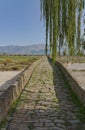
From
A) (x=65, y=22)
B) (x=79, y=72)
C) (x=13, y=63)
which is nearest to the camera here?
(x=65, y=22)

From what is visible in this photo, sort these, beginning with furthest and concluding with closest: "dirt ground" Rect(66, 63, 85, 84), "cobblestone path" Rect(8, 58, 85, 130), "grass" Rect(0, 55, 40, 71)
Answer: "grass" Rect(0, 55, 40, 71)
"dirt ground" Rect(66, 63, 85, 84)
"cobblestone path" Rect(8, 58, 85, 130)

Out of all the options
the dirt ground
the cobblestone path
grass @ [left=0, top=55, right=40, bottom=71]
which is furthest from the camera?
grass @ [left=0, top=55, right=40, bottom=71]

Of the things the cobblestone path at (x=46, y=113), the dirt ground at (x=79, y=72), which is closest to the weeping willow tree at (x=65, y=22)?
the cobblestone path at (x=46, y=113)

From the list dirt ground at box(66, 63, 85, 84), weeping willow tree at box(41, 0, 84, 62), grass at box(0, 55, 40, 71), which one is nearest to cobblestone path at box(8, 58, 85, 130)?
weeping willow tree at box(41, 0, 84, 62)

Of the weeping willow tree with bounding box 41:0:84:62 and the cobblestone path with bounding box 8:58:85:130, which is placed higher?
the weeping willow tree with bounding box 41:0:84:62

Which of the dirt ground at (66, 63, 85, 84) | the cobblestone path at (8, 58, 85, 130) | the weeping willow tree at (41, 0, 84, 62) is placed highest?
the weeping willow tree at (41, 0, 84, 62)

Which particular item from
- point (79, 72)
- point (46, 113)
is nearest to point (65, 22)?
point (46, 113)

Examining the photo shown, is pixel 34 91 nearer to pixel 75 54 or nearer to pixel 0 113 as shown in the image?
pixel 75 54

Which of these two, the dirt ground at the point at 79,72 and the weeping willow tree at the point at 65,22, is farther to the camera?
the dirt ground at the point at 79,72

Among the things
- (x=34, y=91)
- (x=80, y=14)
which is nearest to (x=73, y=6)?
(x=80, y=14)

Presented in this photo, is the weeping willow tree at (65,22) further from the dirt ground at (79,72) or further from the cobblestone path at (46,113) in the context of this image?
the dirt ground at (79,72)

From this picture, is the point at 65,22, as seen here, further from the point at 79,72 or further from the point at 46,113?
the point at 79,72

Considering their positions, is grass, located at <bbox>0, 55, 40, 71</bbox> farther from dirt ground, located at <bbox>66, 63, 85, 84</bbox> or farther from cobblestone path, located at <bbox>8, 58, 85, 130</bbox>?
cobblestone path, located at <bbox>8, 58, 85, 130</bbox>

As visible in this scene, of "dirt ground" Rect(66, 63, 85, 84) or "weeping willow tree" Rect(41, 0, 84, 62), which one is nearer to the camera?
"weeping willow tree" Rect(41, 0, 84, 62)
